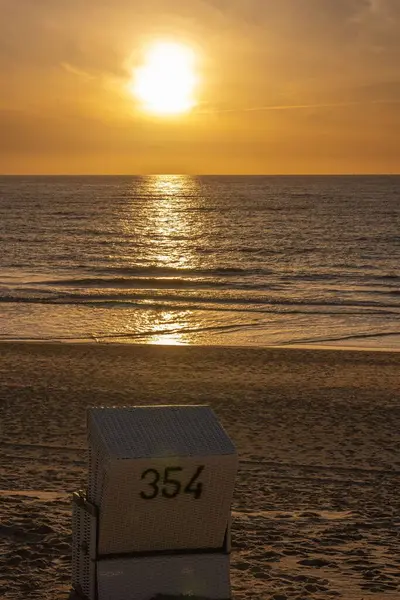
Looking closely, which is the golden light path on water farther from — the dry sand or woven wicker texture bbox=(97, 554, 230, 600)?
woven wicker texture bbox=(97, 554, 230, 600)

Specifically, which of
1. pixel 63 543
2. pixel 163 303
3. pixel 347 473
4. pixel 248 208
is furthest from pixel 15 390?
pixel 248 208

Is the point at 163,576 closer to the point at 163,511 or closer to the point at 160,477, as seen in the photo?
the point at 163,511

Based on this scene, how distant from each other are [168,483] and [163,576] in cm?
85

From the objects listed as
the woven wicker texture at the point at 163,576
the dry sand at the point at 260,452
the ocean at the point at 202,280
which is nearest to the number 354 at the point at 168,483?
the woven wicker texture at the point at 163,576

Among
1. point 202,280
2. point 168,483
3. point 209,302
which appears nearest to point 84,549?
point 168,483

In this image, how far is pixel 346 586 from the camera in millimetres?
7309

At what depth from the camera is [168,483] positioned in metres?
5.84

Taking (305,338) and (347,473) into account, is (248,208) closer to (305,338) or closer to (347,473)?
(305,338)

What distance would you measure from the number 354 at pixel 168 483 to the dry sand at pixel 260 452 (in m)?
1.57

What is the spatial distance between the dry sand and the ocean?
431cm

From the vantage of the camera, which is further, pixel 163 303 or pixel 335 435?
pixel 163 303

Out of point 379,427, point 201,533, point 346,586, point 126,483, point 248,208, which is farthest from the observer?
point 248,208

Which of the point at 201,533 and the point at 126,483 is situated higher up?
the point at 126,483

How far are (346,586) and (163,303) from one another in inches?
993
